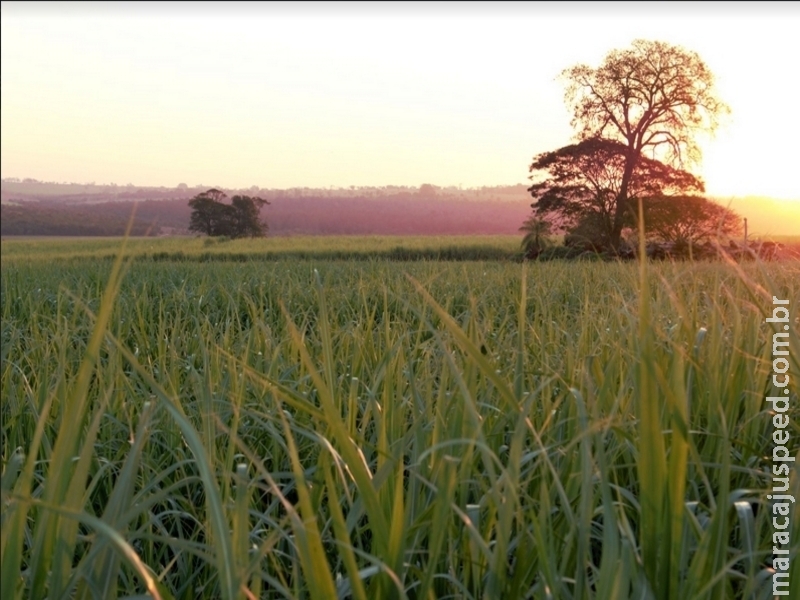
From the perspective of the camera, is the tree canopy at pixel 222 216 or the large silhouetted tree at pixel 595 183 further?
the tree canopy at pixel 222 216

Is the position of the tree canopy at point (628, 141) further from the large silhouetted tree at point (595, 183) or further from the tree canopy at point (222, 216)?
the tree canopy at point (222, 216)

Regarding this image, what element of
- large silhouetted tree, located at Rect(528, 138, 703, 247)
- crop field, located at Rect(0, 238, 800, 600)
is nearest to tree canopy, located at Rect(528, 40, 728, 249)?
large silhouetted tree, located at Rect(528, 138, 703, 247)

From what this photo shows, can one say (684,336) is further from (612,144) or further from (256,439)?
(612,144)

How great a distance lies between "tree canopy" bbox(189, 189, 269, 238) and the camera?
4741 centimetres

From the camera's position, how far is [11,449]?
5.87 ft

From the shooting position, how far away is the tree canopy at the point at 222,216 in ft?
156

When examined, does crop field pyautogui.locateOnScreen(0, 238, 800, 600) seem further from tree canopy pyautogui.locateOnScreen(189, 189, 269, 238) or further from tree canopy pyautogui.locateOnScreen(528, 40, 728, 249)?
tree canopy pyautogui.locateOnScreen(189, 189, 269, 238)

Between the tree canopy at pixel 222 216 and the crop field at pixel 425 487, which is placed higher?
the tree canopy at pixel 222 216

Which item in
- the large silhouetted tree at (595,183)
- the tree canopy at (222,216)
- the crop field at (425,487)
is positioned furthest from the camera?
the tree canopy at (222,216)

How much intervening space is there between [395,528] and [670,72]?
2636 centimetres

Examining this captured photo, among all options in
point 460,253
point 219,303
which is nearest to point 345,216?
point 460,253

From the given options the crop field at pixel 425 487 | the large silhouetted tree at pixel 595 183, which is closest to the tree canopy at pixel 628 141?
the large silhouetted tree at pixel 595 183

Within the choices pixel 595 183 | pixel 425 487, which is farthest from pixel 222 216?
pixel 425 487

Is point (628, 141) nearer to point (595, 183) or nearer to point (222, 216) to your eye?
point (595, 183)
